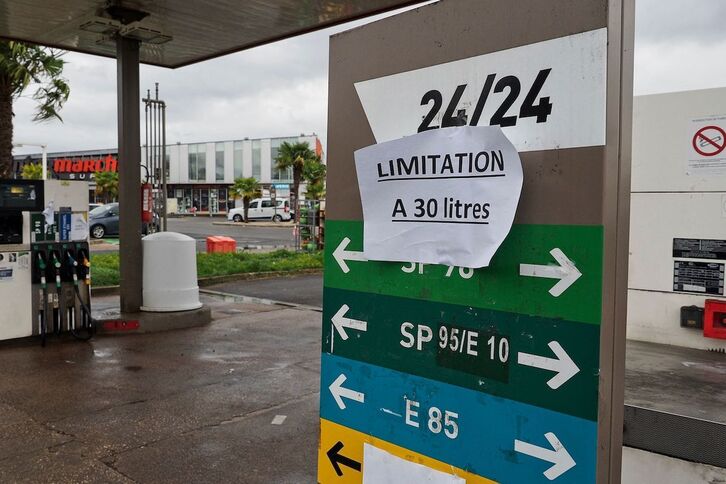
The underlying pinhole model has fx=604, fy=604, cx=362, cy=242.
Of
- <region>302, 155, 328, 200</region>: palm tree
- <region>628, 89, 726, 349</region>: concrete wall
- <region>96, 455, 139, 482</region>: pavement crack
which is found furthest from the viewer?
<region>302, 155, 328, 200</region>: palm tree

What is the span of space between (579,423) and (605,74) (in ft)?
2.83

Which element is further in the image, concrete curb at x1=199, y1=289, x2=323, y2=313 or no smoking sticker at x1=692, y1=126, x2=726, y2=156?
concrete curb at x1=199, y1=289, x2=323, y2=313

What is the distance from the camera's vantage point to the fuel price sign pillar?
1.48m

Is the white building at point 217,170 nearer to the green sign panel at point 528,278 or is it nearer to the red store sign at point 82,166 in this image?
the red store sign at point 82,166

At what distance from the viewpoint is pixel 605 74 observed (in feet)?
4.82

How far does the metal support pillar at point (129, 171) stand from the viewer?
8.24 metres

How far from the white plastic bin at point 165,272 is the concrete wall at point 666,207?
6473 millimetres

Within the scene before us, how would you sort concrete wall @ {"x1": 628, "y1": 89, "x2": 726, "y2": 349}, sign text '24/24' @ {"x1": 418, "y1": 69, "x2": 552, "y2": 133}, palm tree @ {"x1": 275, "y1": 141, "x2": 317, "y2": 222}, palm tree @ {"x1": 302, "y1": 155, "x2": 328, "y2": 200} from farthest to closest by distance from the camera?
palm tree @ {"x1": 275, "y1": 141, "x2": 317, "y2": 222} < palm tree @ {"x1": 302, "y1": 155, "x2": 328, "y2": 200} < concrete wall @ {"x1": 628, "y1": 89, "x2": 726, "y2": 349} < sign text '24/24' @ {"x1": 418, "y1": 69, "x2": 552, "y2": 133}

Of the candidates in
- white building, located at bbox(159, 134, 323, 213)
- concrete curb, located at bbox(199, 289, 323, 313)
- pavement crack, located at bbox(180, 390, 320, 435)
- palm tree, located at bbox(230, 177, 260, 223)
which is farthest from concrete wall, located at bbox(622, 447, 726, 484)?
white building, located at bbox(159, 134, 323, 213)

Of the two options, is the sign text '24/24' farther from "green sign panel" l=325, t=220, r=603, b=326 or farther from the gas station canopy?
the gas station canopy

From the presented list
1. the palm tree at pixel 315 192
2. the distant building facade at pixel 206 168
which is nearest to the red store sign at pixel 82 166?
the distant building facade at pixel 206 168

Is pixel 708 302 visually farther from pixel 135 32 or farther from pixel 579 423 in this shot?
pixel 135 32

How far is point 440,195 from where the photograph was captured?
1792 millimetres

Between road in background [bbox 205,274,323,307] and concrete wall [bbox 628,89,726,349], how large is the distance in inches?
287
